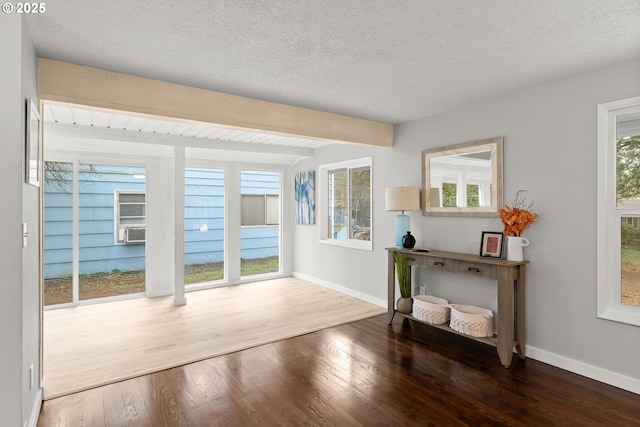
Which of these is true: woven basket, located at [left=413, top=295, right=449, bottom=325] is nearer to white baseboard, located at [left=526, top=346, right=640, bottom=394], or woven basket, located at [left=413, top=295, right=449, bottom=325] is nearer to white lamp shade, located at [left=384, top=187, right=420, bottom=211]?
white baseboard, located at [left=526, top=346, right=640, bottom=394]

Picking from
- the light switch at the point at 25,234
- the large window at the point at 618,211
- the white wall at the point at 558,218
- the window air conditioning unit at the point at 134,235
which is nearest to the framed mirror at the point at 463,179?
the white wall at the point at 558,218

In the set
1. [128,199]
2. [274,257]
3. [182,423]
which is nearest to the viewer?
[182,423]

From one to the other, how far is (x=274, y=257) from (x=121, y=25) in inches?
201

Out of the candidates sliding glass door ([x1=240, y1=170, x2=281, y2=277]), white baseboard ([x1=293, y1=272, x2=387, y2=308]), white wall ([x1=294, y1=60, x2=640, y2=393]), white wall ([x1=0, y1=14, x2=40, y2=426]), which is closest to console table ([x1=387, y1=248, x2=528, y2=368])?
white wall ([x1=294, y1=60, x2=640, y2=393])

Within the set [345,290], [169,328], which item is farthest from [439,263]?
[169,328]

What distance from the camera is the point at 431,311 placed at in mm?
3482

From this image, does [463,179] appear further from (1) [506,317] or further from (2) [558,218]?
(1) [506,317]

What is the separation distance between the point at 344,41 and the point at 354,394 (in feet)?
8.23

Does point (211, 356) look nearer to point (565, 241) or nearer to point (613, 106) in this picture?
point (565, 241)

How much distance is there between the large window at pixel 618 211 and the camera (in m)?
2.58

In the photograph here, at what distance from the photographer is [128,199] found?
5109 mm

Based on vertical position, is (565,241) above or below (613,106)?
below

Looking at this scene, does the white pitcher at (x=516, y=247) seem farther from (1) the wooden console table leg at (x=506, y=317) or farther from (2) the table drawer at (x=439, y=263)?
(2) the table drawer at (x=439, y=263)

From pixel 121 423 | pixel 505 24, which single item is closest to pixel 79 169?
pixel 121 423
